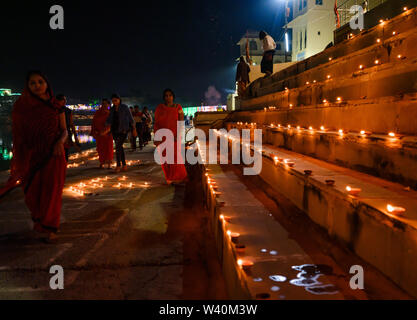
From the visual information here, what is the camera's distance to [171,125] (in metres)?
6.13

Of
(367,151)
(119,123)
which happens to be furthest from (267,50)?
(367,151)

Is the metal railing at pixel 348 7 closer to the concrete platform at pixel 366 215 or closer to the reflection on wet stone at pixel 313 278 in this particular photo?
the concrete platform at pixel 366 215

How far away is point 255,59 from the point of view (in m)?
36.6

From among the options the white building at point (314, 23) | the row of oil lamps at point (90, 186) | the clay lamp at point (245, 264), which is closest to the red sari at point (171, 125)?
the row of oil lamps at point (90, 186)

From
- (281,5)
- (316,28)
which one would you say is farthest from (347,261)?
(281,5)

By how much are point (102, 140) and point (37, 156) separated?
544cm

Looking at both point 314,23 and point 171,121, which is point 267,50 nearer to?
point 171,121

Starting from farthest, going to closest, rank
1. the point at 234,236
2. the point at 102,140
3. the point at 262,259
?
the point at 102,140
the point at 234,236
the point at 262,259

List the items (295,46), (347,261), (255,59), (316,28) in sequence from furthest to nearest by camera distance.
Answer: (255,59)
(295,46)
(316,28)
(347,261)

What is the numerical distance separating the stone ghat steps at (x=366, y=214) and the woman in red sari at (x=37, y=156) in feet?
8.61

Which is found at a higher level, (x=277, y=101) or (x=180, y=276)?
(x=277, y=101)

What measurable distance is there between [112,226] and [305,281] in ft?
9.06

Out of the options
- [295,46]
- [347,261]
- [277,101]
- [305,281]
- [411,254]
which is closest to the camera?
[411,254]

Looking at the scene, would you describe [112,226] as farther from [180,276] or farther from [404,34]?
[404,34]
